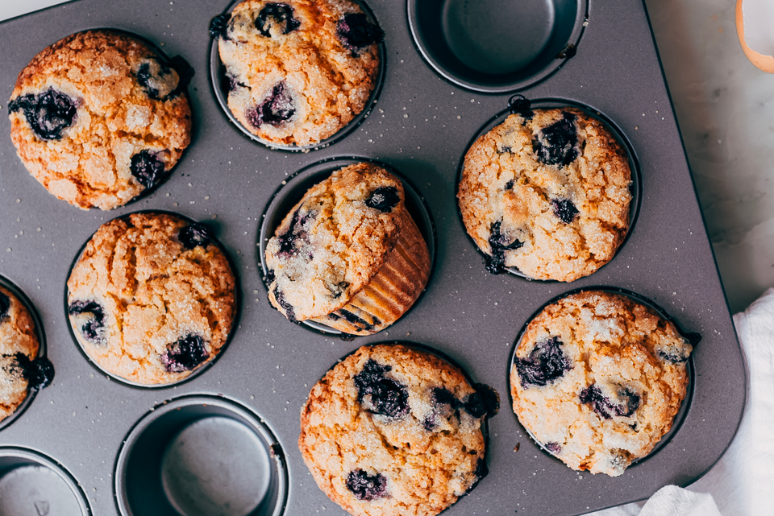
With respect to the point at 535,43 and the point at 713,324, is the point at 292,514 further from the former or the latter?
the point at 535,43

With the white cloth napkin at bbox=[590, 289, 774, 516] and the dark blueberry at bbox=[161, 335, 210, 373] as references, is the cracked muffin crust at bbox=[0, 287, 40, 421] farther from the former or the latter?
the white cloth napkin at bbox=[590, 289, 774, 516]

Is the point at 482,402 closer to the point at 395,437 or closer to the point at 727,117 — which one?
the point at 395,437

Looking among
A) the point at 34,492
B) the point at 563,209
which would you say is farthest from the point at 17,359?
the point at 563,209

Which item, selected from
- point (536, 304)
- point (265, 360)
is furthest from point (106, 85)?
point (536, 304)

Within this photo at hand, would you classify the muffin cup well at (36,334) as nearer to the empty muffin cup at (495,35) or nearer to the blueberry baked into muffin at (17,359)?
the blueberry baked into muffin at (17,359)

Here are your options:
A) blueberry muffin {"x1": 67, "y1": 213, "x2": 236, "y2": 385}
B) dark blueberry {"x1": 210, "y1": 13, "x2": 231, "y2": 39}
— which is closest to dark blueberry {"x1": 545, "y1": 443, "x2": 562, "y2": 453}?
blueberry muffin {"x1": 67, "y1": 213, "x2": 236, "y2": 385}

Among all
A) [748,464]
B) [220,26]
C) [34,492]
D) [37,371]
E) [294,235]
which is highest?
[220,26]
